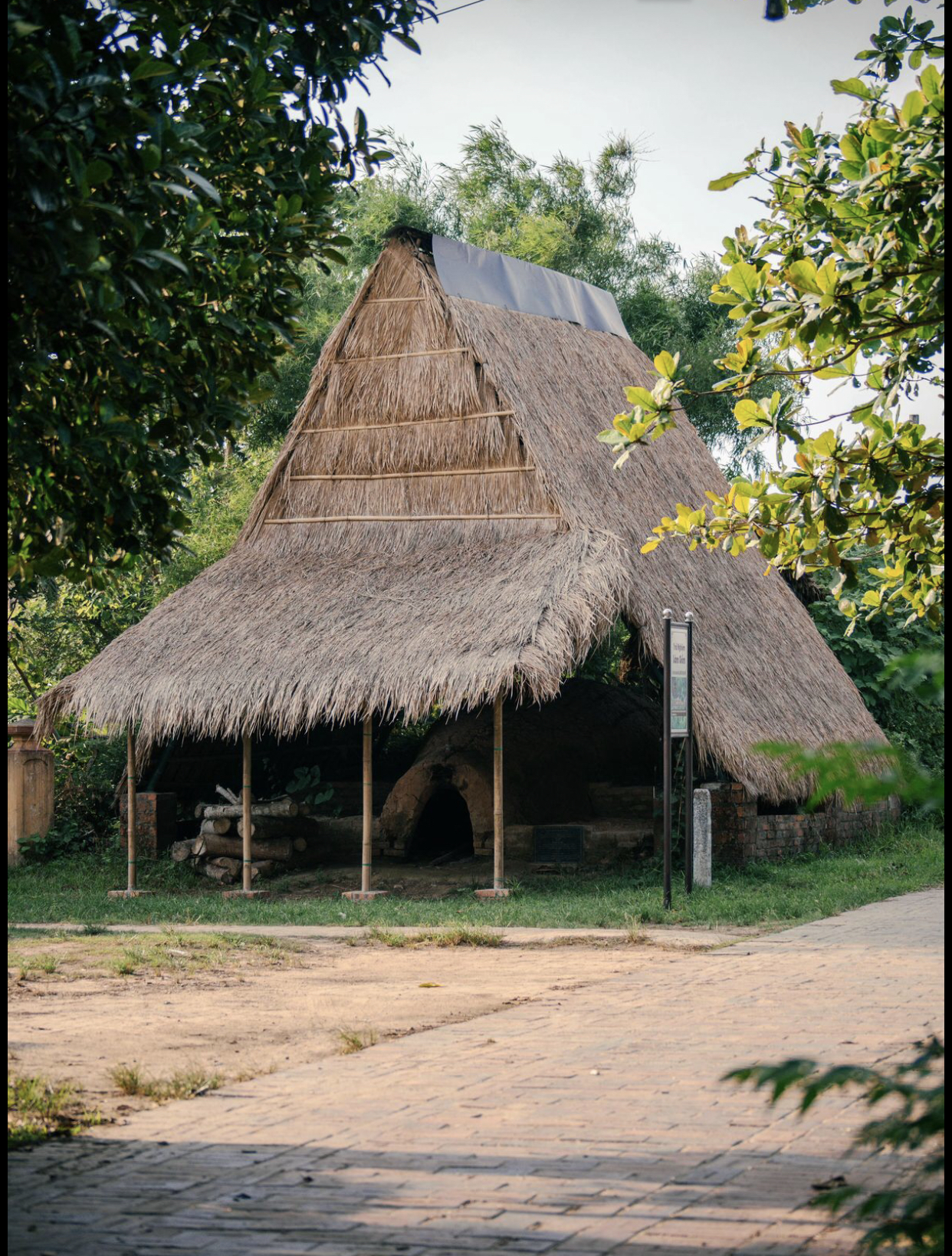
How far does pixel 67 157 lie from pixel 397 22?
2.37 metres

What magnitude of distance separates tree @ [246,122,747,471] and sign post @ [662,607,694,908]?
15488mm

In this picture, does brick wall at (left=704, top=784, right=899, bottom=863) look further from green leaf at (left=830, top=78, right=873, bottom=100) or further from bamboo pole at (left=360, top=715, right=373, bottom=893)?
green leaf at (left=830, top=78, right=873, bottom=100)

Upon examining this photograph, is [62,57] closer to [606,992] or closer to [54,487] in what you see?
[54,487]

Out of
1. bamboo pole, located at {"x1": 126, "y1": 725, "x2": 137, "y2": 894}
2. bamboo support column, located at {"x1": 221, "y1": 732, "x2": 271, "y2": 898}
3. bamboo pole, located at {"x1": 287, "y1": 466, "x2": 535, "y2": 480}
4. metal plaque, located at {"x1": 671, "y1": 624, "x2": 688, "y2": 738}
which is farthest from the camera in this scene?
bamboo pole, located at {"x1": 287, "y1": 466, "x2": 535, "y2": 480}

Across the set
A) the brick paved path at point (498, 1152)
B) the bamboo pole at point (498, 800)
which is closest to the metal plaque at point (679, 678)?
the bamboo pole at point (498, 800)

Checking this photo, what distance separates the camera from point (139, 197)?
15.7ft

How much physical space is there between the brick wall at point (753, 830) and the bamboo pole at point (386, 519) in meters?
3.61

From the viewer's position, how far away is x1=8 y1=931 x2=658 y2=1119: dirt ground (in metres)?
6.70

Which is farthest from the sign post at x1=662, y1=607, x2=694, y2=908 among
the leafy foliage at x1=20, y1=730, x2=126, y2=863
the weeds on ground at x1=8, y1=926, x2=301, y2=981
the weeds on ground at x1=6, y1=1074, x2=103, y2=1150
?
the leafy foliage at x1=20, y1=730, x2=126, y2=863

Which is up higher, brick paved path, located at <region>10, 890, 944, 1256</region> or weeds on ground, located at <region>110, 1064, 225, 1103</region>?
brick paved path, located at <region>10, 890, 944, 1256</region>

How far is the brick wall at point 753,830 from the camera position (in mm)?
15516

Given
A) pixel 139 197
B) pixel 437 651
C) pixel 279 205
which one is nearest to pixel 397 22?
pixel 279 205

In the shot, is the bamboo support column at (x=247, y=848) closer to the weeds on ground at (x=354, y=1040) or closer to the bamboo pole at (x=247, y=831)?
the bamboo pole at (x=247, y=831)

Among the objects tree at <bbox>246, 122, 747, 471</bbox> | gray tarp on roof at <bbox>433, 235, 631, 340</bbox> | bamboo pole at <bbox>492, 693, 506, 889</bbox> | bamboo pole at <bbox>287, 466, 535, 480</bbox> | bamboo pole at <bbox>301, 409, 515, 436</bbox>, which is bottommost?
bamboo pole at <bbox>492, 693, 506, 889</bbox>
